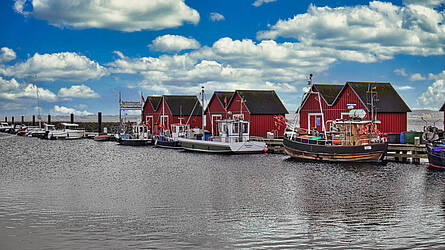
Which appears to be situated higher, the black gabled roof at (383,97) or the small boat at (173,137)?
the black gabled roof at (383,97)

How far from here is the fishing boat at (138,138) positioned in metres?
57.8

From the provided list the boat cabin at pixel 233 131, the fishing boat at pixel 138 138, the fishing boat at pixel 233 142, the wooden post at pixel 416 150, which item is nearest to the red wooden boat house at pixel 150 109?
the fishing boat at pixel 138 138

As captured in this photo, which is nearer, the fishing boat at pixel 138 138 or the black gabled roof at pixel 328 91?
the black gabled roof at pixel 328 91

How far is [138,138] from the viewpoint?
60.6m

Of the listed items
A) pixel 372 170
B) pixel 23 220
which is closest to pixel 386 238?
pixel 23 220

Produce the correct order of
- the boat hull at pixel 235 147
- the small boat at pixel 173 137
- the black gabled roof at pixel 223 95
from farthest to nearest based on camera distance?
1. the black gabled roof at pixel 223 95
2. the small boat at pixel 173 137
3. the boat hull at pixel 235 147

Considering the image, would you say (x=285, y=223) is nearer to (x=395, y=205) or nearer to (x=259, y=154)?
(x=395, y=205)

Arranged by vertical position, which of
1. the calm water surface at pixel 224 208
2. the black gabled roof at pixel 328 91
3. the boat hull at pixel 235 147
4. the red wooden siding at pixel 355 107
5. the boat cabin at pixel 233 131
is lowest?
the calm water surface at pixel 224 208

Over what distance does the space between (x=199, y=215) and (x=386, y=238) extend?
615cm

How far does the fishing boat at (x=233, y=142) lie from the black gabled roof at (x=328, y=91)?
7.47m

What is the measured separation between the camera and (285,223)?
14.6 m

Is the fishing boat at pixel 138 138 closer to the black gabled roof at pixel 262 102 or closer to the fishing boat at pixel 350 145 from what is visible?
the black gabled roof at pixel 262 102

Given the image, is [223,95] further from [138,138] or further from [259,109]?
[138,138]

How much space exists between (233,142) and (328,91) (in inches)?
439
